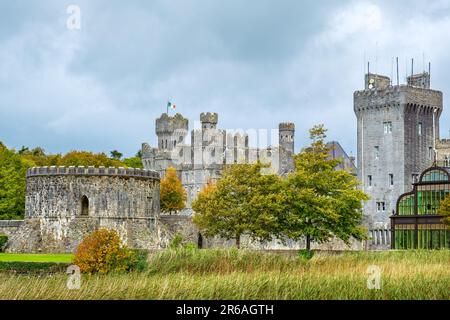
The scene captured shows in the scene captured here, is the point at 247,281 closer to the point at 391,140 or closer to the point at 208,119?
the point at 391,140

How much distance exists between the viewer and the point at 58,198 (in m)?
57.6

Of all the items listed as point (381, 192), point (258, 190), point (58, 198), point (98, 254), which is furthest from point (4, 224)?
point (381, 192)

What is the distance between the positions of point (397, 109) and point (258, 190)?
74.0 ft

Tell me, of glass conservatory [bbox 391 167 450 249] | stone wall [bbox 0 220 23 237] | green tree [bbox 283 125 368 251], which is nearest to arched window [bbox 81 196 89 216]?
stone wall [bbox 0 220 23 237]

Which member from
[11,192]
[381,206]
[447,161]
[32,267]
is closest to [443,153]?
[447,161]

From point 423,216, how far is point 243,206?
1616 cm

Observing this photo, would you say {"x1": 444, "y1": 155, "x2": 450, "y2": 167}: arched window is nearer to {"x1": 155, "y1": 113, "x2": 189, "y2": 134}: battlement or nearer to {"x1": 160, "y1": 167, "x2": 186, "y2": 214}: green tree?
{"x1": 160, "y1": 167, "x2": 186, "y2": 214}: green tree

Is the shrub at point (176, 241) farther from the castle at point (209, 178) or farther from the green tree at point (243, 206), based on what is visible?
the green tree at point (243, 206)

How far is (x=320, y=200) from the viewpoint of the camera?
1972 inches

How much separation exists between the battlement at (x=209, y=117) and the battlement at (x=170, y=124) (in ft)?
36.8

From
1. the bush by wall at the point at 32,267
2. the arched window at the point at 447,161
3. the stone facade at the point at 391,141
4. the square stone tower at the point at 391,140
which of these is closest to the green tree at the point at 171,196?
the square stone tower at the point at 391,140

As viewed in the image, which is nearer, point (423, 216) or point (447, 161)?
point (423, 216)

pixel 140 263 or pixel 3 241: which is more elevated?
pixel 3 241

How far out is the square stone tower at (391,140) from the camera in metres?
72.7
